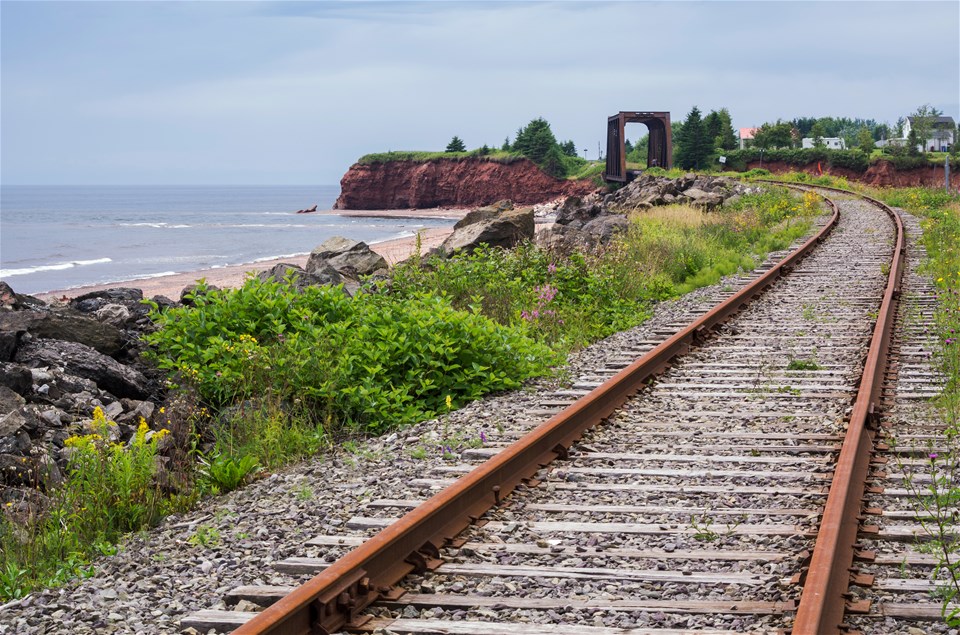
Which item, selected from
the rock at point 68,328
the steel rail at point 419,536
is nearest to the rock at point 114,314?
the rock at point 68,328

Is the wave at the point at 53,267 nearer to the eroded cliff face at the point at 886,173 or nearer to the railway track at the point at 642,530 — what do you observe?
the railway track at the point at 642,530

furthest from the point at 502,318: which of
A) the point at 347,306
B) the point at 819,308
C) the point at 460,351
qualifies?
the point at 819,308

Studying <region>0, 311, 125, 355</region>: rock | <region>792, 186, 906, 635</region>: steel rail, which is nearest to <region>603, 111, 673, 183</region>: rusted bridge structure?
<region>0, 311, 125, 355</region>: rock

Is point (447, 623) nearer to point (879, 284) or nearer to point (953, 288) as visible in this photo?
point (953, 288)

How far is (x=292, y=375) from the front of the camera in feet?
27.2

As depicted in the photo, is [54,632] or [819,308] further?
[819,308]

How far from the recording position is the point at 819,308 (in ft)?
41.9

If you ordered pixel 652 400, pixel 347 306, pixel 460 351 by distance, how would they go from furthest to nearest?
pixel 347 306, pixel 460 351, pixel 652 400

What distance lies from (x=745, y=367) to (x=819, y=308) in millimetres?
4096

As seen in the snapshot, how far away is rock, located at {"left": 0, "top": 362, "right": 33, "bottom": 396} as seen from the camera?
28.1 ft

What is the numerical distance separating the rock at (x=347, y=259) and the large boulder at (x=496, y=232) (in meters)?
1.57

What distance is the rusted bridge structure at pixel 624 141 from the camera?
91.0m

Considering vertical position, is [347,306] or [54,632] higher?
[347,306]

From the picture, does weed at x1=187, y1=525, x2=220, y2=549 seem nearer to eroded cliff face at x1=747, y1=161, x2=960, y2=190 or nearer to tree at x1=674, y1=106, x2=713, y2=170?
eroded cliff face at x1=747, y1=161, x2=960, y2=190
